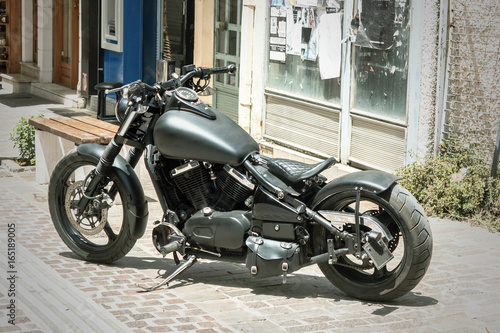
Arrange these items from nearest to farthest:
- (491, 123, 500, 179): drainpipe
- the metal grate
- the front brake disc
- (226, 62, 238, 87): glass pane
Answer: the front brake disc → (491, 123, 500, 179): drainpipe → the metal grate → (226, 62, 238, 87): glass pane

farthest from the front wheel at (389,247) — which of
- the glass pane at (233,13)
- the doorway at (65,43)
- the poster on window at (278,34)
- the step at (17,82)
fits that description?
the step at (17,82)

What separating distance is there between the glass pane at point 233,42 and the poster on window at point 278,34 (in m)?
1.22

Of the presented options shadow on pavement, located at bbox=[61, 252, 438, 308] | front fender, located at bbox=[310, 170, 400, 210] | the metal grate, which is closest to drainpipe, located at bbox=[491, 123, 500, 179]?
the metal grate

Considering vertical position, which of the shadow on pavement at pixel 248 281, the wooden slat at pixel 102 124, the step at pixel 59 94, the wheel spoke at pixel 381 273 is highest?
the wooden slat at pixel 102 124

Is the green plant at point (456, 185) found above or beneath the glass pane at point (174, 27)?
beneath

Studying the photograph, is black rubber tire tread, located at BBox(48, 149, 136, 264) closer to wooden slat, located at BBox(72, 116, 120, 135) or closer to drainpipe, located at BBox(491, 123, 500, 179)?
wooden slat, located at BBox(72, 116, 120, 135)

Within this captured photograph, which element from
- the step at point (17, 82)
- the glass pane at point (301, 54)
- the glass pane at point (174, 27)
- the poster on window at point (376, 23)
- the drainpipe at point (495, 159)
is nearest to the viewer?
the drainpipe at point (495, 159)

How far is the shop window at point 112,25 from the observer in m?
13.1

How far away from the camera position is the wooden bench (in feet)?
27.4

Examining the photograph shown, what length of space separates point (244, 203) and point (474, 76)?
3.44 meters

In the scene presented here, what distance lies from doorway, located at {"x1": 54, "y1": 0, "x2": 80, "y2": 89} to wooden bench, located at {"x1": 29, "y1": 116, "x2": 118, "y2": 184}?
8031 mm

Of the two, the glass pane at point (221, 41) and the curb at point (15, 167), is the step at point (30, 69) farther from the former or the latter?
the curb at point (15, 167)

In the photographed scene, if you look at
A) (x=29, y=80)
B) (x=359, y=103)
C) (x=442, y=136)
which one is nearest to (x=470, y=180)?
(x=442, y=136)

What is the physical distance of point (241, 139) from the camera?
17.8 ft
